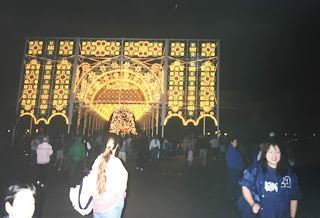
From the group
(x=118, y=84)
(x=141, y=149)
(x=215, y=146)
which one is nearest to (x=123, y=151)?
(x=141, y=149)

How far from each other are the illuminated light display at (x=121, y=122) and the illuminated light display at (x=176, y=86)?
392 inches

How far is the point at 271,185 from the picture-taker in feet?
10.2

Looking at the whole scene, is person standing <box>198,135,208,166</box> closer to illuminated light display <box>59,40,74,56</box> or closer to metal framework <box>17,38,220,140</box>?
metal framework <box>17,38,220,140</box>

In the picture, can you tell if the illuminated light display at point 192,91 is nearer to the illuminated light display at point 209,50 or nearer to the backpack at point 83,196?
the illuminated light display at point 209,50

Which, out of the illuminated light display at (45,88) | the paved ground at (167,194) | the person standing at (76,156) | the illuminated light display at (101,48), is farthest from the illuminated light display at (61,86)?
the person standing at (76,156)

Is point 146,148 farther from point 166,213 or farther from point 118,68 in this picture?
point 118,68

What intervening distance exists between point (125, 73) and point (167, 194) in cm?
1143

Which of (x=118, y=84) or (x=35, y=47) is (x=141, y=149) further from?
(x=35, y=47)

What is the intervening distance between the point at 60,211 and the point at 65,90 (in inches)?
466

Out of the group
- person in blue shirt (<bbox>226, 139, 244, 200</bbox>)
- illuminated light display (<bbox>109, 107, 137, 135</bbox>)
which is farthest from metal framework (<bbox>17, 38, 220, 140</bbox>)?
person in blue shirt (<bbox>226, 139, 244, 200</bbox>)

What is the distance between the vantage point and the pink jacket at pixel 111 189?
10.9ft

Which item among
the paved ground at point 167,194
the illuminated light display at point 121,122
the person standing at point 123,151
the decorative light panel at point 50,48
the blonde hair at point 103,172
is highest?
the decorative light panel at point 50,48

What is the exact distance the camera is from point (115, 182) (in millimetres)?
3344

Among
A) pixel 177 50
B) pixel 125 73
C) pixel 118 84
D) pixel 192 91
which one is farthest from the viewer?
pixel 118 84
